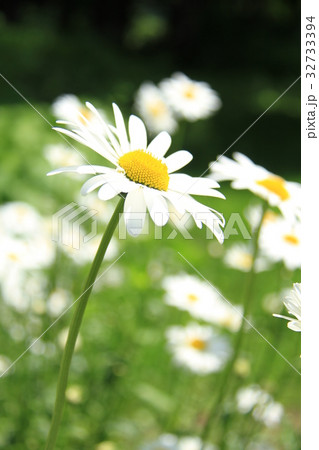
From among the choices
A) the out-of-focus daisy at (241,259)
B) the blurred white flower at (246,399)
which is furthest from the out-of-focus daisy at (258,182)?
the out-of-focus daisy at (241,259)

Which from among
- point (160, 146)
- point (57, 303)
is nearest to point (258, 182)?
point (160, 146)

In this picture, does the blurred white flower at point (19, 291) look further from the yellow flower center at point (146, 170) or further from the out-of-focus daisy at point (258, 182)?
the yellow flower center at point (146, 170)

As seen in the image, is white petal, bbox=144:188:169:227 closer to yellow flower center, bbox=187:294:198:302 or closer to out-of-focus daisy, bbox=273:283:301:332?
out-of-focus daisy, bbox=273:283:301:332

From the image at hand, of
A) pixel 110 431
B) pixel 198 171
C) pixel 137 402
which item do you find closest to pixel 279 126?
pixel 198 171

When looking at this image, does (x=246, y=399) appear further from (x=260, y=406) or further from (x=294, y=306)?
(x=294, y=306)

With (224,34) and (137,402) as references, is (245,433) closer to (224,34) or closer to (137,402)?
(137,402)
